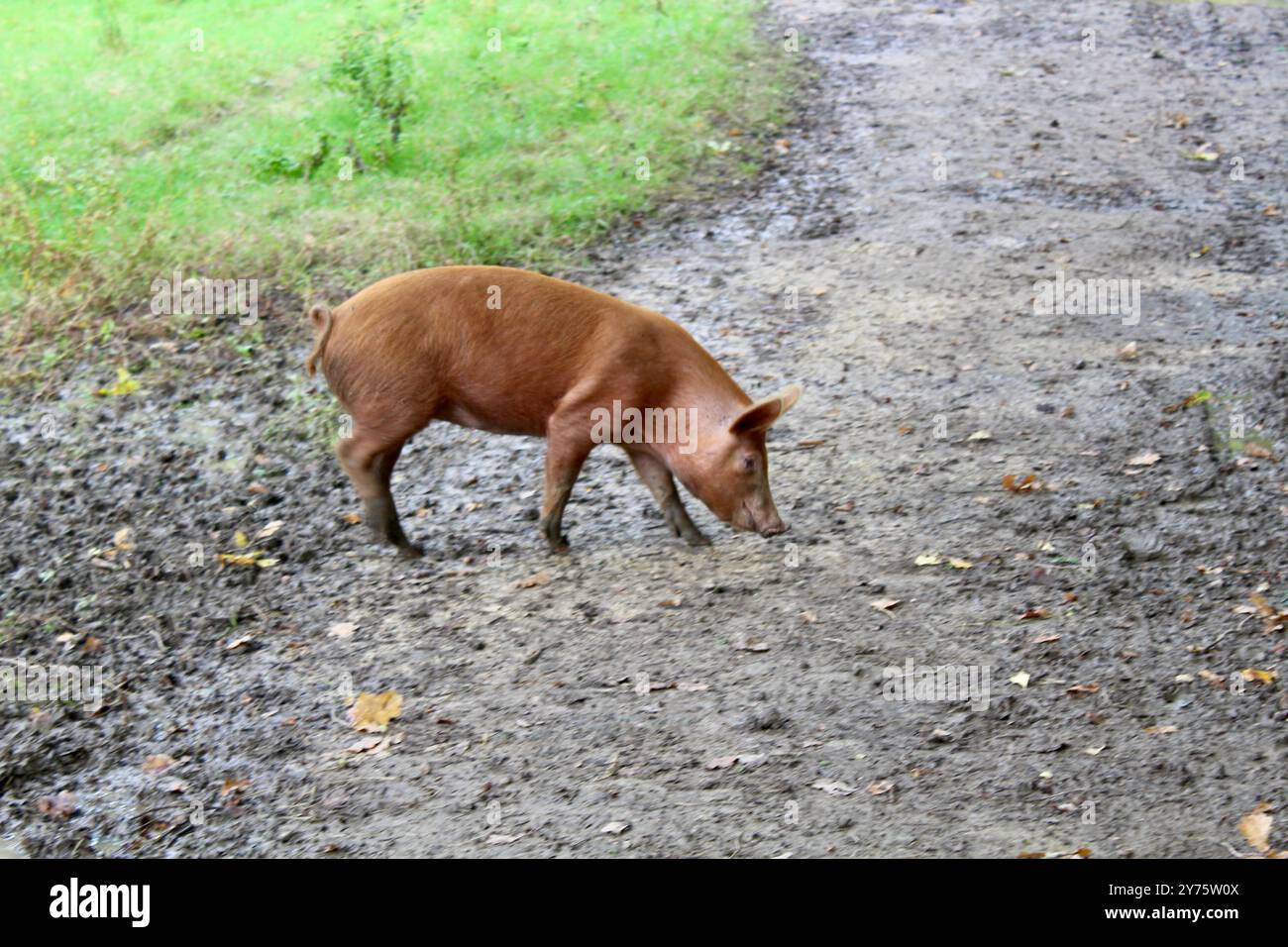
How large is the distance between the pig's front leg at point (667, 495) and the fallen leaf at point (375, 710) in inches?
58.9

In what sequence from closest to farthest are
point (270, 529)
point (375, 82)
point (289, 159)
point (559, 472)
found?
point (559, 472) < point (270, 529) < point (289, 159) < point (375, 82)

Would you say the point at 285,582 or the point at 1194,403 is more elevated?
the point at 1194,403

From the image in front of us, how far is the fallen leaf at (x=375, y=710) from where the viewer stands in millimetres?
4621

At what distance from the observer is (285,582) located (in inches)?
220

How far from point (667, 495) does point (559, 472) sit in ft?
1.66

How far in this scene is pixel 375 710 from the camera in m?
4.70

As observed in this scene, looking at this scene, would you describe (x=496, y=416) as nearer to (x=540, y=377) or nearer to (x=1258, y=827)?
(x=540, y=377)

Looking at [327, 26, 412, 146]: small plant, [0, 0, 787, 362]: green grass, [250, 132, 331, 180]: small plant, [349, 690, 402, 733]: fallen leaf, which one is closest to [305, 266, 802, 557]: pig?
[349, 690, 402, 733]: fallen leaf

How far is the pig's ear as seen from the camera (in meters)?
5.17

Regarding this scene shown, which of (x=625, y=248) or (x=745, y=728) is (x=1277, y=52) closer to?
(x=625, y=248)

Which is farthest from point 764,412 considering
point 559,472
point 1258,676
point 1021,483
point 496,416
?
point 1258,676

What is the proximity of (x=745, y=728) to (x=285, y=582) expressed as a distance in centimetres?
209

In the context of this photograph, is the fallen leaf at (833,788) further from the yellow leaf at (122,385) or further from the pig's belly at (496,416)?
the yellow leaf at (122,385)

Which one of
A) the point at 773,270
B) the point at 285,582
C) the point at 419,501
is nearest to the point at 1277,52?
the point at 773,270
